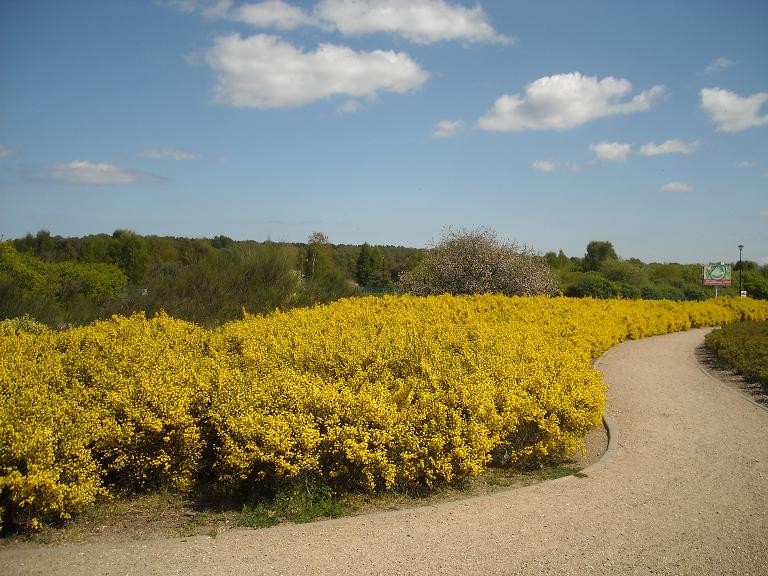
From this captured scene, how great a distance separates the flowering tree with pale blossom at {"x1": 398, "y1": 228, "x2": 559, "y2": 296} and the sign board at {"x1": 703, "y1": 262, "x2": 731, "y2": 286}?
1630 centimetres

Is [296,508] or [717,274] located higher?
[717,274]

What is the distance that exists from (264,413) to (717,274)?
3361 centimetres

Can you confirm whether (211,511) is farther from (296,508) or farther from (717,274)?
(717,274)

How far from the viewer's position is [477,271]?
68.1ft

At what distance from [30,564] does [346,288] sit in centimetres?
1453

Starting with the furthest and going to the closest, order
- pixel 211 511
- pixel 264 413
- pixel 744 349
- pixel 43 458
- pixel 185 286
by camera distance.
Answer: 1. pixel 185 286
2. pixel 744 349
3. pixel 264 413
4. pixel 211 511
5. pixel 43 458

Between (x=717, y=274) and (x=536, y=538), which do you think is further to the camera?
(x=717, y=274)

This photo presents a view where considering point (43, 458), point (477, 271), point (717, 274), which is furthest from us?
point (717, 274)

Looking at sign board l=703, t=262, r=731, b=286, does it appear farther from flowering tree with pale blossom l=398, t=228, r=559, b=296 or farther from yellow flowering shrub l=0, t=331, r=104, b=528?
yellow flowering shrub l=0, t=331, r=104, b=528

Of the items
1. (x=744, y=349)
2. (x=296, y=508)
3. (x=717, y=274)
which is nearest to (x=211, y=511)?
(x=296, y=508)

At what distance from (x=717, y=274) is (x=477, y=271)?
753 inches

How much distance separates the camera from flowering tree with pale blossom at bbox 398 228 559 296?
20.8m

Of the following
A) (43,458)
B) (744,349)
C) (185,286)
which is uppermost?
(185,286)

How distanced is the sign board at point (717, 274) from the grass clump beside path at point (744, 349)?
17.5 metres
